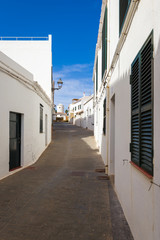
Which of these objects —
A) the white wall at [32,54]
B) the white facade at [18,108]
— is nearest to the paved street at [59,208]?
the white facade at [18,108]

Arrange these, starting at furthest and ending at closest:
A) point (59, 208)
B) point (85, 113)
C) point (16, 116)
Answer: point (85, 113) < point (16, 116) < point (59, 208)

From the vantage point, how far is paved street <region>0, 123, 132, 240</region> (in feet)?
10.2

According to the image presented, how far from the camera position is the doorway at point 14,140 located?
23.2 ft

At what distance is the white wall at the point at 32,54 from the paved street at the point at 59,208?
31.8 ft

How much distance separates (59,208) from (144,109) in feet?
8.97

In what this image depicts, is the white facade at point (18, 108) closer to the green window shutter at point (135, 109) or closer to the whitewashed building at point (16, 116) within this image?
the whitewashed building at point (16, 116)

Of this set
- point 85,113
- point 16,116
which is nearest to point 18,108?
point 16,116

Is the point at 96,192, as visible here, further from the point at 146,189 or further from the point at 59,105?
the point at 59,105

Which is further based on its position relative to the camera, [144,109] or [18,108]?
[18,108]

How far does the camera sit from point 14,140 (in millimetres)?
7375

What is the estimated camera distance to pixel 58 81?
1658 centimetres

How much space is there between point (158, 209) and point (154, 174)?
325 mm

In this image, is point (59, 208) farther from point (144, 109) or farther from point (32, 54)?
point (32, 54)

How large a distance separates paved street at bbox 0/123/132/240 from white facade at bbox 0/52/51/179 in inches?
42.3
